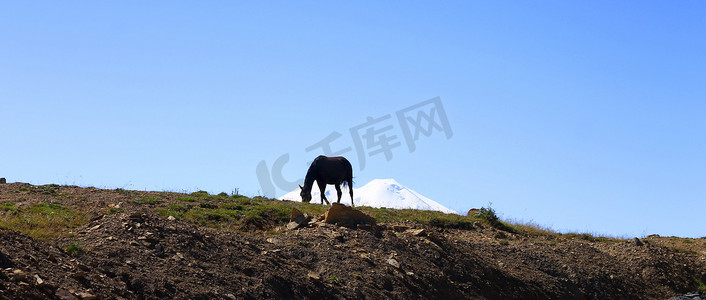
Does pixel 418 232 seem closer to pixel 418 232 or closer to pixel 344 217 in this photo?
pixel 418 232

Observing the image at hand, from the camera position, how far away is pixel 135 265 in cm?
1345

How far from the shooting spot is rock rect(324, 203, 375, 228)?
18969 mm

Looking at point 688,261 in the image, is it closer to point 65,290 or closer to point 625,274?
point 625,274

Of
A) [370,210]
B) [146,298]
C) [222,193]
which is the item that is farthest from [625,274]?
[146,298]

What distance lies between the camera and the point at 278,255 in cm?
1633

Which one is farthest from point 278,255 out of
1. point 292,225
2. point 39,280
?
point 39,280

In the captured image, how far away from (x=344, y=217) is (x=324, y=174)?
1233 cm

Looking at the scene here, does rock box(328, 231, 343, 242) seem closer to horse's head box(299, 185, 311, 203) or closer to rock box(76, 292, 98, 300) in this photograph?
rock box(76, 292, 98, 300)

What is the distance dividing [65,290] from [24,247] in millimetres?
1712

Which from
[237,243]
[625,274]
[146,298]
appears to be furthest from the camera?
[625,274]

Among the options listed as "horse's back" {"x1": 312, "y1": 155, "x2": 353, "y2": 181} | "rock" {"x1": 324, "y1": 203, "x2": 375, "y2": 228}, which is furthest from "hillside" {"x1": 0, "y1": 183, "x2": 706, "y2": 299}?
"horse's back" {"x1": 312, "y1": 155, "x2": 353, "y2": 181}

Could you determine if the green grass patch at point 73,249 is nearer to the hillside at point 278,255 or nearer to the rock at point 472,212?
Answer: the hillside at point 278,255

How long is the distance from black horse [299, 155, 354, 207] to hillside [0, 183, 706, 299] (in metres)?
4.94

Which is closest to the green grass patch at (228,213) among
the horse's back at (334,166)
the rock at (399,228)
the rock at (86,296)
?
the rock at (399,228)
